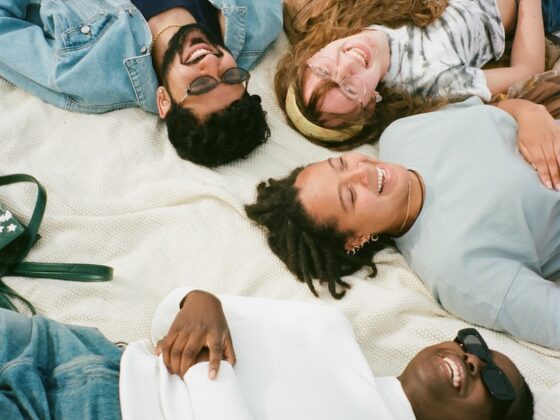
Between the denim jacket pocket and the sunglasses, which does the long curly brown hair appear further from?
the sunglasses

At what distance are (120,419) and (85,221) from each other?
73 cm

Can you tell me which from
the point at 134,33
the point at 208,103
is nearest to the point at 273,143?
the point at 208,103

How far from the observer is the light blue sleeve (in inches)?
57.3

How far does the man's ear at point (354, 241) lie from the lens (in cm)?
164

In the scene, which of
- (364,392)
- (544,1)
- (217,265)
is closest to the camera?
(364,392)

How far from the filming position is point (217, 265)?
1657 millimetres

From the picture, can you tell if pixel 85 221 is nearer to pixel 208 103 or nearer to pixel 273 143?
pixel 208 103

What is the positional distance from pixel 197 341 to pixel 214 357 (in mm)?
57

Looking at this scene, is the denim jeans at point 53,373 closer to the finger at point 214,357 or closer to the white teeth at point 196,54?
the finger at point 214,357

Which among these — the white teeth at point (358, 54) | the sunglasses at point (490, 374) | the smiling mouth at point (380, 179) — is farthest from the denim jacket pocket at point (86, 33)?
the sunglasses at point (490, 374)

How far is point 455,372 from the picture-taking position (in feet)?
4.12

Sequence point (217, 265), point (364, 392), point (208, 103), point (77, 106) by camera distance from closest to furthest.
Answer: point (364, 392) < point (217, 265) < point (208, 103) < point (77, 106)

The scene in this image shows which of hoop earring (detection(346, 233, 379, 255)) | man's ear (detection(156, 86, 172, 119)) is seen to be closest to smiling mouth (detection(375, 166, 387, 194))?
hoop earring (detection(346, 233, 379, 255))

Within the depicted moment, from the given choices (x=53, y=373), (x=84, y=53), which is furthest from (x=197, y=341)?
(x=84, y=53)
